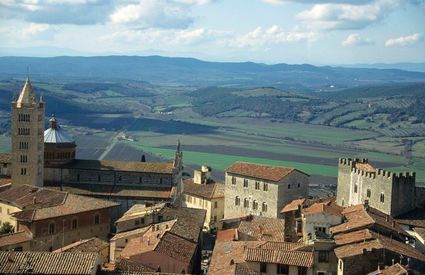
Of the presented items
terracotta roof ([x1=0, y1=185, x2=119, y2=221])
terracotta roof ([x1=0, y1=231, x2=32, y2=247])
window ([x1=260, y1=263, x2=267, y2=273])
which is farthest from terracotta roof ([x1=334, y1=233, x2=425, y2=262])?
terracotta roof ([x1=0, y1=185, x2=119, y2=221])

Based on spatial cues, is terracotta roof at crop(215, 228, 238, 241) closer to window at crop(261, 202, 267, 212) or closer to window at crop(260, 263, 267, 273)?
window at crop(261, 202, 267, 212)

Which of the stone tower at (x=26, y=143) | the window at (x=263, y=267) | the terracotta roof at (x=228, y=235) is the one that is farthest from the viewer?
the stone tower at (x=26, y=143)

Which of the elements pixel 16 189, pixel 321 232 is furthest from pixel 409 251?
pixel 16 189

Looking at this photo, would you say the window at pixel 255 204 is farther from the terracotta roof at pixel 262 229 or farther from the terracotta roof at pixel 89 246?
the terracotta roof at pixel 89 246

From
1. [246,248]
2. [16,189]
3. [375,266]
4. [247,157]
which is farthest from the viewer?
[247,157]

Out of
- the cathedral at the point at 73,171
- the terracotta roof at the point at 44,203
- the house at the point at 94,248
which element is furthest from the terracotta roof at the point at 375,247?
the cathedral at the point at 73,171

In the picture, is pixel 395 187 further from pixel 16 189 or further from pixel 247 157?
pixel 247 157
